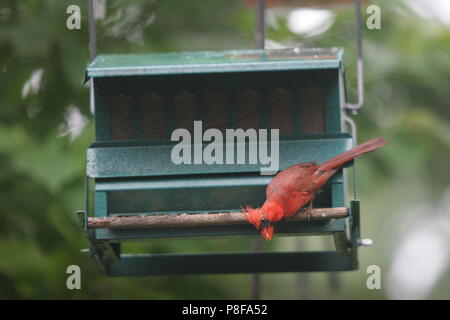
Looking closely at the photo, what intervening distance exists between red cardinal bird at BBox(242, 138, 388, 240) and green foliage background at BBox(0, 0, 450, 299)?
6.44ft

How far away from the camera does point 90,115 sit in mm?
6812

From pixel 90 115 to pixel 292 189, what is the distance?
2.56 metres

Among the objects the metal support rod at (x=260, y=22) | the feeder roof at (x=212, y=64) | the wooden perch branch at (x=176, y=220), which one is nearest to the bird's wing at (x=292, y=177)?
the wooden perch branch at (x=176, y=220)

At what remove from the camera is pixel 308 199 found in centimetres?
480

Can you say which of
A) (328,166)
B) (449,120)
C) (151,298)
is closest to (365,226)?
(449,120)

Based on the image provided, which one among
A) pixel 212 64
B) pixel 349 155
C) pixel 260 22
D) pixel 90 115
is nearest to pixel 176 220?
pixel 212 64

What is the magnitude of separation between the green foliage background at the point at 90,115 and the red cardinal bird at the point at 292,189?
6.44 feet

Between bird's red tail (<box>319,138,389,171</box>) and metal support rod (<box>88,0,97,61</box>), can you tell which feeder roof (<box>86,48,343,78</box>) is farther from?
bird's red tail (<box>319,138,389,171</box>)

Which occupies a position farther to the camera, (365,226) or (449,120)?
(365,226)

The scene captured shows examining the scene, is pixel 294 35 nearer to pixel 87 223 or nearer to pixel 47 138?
pixel 47 138

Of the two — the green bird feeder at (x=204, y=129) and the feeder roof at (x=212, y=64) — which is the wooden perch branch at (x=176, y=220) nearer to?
the green bird feeder at (x=204, y=129)

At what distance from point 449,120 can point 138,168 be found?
3551 mm

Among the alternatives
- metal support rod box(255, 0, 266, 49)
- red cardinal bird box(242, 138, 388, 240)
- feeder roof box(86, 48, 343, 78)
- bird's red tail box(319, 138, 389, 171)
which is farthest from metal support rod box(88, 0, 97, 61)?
bird's red tail box(319, 138, 389, 171)
